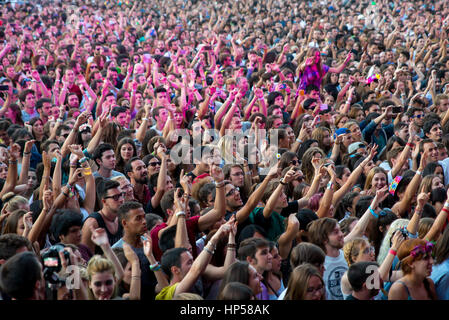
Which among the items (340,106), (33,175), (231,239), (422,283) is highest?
(340,106)

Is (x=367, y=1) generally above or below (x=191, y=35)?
above

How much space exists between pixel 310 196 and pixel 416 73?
8.51 metres

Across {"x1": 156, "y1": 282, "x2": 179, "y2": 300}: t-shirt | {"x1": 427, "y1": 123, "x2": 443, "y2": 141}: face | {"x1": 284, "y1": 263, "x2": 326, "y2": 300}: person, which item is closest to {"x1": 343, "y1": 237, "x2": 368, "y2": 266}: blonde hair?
{"x1": 284, "y1": 263, "x2": 326, "y2": 300}: person

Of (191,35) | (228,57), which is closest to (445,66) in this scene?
(228,57)

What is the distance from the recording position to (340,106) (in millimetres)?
11242

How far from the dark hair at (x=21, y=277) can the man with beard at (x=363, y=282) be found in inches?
77.4

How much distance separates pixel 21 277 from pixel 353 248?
2.43 metres

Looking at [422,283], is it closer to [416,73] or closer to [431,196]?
[431,196]

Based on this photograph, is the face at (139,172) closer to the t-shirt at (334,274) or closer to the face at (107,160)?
the face at (107,160)

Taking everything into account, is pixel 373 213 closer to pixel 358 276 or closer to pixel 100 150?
pixel 358 276

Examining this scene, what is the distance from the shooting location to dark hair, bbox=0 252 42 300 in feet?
11.8

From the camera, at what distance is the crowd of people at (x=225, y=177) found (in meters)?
4.36

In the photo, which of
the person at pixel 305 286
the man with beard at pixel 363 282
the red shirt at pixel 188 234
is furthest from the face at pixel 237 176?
the person at pixel 305 286

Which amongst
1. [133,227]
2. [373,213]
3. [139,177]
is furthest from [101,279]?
[139,177]
